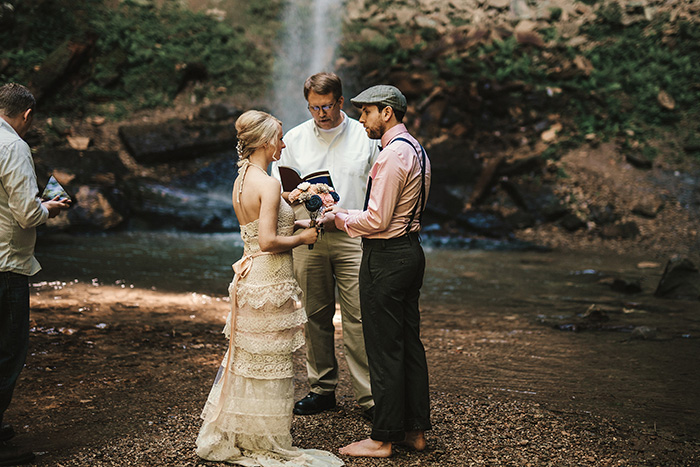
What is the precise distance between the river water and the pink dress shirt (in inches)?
76.5

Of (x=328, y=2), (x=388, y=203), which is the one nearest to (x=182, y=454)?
(x=388, y=203)

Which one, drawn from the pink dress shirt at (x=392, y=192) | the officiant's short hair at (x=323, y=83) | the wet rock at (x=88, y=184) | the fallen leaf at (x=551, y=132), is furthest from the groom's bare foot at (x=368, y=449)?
the fallen leaf at (x=551, y=132)

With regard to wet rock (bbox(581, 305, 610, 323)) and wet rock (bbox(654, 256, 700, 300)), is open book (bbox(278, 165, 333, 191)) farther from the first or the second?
wet rock (bbox(654, 256, 700, 300))

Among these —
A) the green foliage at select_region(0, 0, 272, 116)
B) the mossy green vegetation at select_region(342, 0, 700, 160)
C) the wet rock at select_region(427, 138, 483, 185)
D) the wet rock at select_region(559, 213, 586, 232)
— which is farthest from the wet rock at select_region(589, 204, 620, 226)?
the green foliage at select_region(0, 0, 272, 116)

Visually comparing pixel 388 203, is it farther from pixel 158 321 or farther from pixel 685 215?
pixel 685 215

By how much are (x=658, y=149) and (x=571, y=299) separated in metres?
9.29

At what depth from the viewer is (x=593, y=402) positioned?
4625 millimetres

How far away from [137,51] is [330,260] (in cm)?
1712

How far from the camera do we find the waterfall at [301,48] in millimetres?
19406

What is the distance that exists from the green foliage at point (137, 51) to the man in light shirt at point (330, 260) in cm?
1548

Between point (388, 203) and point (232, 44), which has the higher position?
point (232, 44)

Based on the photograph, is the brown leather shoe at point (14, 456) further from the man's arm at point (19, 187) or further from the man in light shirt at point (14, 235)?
the man's arm at point (19, 187)

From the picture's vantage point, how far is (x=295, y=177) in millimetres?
4316

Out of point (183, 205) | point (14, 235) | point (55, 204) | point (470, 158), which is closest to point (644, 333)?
point (55, 204)
